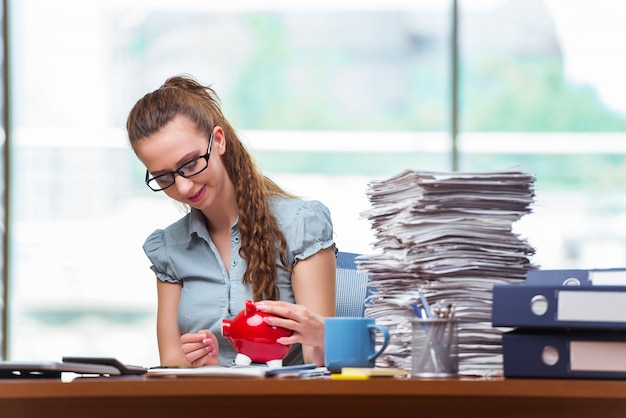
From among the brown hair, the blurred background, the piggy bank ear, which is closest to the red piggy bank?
the piggy bank ear

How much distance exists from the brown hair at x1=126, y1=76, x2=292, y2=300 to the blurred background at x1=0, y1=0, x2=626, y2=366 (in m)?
2.13

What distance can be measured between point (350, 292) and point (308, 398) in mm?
1110

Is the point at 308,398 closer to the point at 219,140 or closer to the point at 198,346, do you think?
the point at 198,346

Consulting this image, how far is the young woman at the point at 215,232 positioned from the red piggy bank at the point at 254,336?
40 centimetres

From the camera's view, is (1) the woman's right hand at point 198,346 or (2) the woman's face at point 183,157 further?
(2) the woman's face at point 183,157

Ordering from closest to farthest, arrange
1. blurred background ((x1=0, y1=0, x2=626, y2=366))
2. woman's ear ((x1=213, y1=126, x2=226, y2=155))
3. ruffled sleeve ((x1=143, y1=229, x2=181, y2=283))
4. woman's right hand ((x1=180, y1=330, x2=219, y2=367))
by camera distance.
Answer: woman's right hand ((x1=180, y1=330, x2=219, y2=367)) < woman's ear ((x1=213, y1=126, x2=226, y2=155)) < ruffled sleeve ((x1=143, y1=229, x2=181, y2=283)) < blurred background ((x1=0, y1=0, x2=626, y2=366))

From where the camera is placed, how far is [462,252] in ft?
4.55

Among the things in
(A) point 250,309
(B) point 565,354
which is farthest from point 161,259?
(B) point 565,354

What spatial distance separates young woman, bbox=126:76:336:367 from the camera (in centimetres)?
197

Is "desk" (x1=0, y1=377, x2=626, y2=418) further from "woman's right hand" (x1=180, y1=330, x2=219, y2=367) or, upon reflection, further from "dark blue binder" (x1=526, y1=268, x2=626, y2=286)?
"woman's right hand" (x1=180, y1=330, x2=219, y2=367)

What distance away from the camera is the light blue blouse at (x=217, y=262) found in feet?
6.87

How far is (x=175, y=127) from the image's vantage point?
6.52ft

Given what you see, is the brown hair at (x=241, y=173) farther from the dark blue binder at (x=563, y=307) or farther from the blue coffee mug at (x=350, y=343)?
the dark blue binder at (x=563, y=307)

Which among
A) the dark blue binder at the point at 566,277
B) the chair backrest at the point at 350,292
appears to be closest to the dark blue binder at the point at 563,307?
the dark blue binder at the point at 566,277
